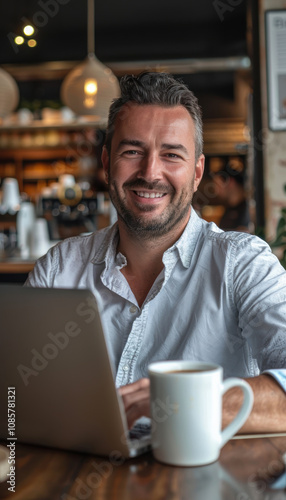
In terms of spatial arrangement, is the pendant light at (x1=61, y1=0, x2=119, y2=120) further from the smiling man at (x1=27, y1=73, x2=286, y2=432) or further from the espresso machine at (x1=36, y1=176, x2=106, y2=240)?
the smiling man at (x1=27, y1=73, x2=286, y2=432)

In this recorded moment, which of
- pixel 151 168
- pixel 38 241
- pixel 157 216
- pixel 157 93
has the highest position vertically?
pixel 157 93

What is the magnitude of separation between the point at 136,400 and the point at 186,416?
16cm

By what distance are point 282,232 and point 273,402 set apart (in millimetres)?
1563

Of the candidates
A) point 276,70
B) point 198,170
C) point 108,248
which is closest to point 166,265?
point 108,248

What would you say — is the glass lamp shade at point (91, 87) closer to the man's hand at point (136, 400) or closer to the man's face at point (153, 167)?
the man's face at point (153, 167)

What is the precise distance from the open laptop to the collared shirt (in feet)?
1.43

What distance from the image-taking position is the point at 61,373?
774mm

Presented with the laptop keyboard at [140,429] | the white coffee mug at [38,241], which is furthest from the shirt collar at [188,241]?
the white coffee mug at [38,241]

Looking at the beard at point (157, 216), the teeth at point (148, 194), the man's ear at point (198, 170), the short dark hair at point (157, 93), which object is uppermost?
the short dark hair at point (157, 93)

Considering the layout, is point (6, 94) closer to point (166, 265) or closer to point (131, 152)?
point (131, 152)

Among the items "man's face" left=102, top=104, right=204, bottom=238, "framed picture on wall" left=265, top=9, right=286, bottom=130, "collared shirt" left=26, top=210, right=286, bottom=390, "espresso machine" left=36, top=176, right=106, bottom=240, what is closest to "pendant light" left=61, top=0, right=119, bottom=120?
"espresso machine" left=36, top=176, right=106, bottom=240

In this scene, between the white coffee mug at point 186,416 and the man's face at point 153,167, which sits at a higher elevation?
the man's face at point 153,167

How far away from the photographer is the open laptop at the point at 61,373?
28.9 inches

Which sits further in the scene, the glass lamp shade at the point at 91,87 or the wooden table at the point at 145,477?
the glass lamp shade at the point at 91,87
